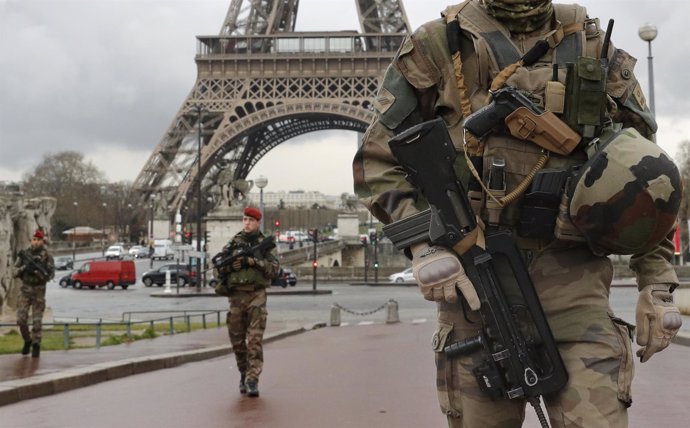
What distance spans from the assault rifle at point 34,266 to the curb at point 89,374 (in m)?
1.88

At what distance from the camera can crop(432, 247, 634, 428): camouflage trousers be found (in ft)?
10.1

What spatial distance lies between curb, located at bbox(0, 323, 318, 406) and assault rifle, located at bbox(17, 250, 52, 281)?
73.9 inches

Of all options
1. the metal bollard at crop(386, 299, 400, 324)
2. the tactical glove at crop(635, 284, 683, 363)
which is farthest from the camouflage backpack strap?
the metal bollard at crop(386, 299, 400, 324)

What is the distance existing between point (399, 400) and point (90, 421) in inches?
99.0

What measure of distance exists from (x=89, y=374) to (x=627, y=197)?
7.90 metres

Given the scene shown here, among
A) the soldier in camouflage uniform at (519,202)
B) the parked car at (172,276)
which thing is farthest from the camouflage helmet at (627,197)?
the parked car at (172,276)

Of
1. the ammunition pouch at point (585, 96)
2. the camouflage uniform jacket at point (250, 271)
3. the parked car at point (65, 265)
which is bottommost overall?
the camouflage uniform jacket at point (250, 271)

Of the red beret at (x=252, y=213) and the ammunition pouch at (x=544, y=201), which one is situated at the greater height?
the red beret at (x=252, y=213)

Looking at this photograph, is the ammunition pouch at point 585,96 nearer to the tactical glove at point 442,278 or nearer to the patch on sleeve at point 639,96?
the patch on sleeve at point 639,96

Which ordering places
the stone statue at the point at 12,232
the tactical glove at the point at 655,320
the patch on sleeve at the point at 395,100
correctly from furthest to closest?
the stone statue at the point at 12,232 < the patch on sleeve at the point at 395,100 < the tactical glove at the point at 655,320

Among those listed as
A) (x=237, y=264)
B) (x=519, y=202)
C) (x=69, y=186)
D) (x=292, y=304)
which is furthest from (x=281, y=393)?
(x=69, y=186)

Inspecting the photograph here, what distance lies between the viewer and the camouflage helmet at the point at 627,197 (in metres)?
3.05

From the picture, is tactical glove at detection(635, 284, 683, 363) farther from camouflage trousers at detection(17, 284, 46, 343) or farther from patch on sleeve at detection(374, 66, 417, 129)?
camouflage trousers at detection(17, 284, 46, 343)

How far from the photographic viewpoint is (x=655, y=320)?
320cm
